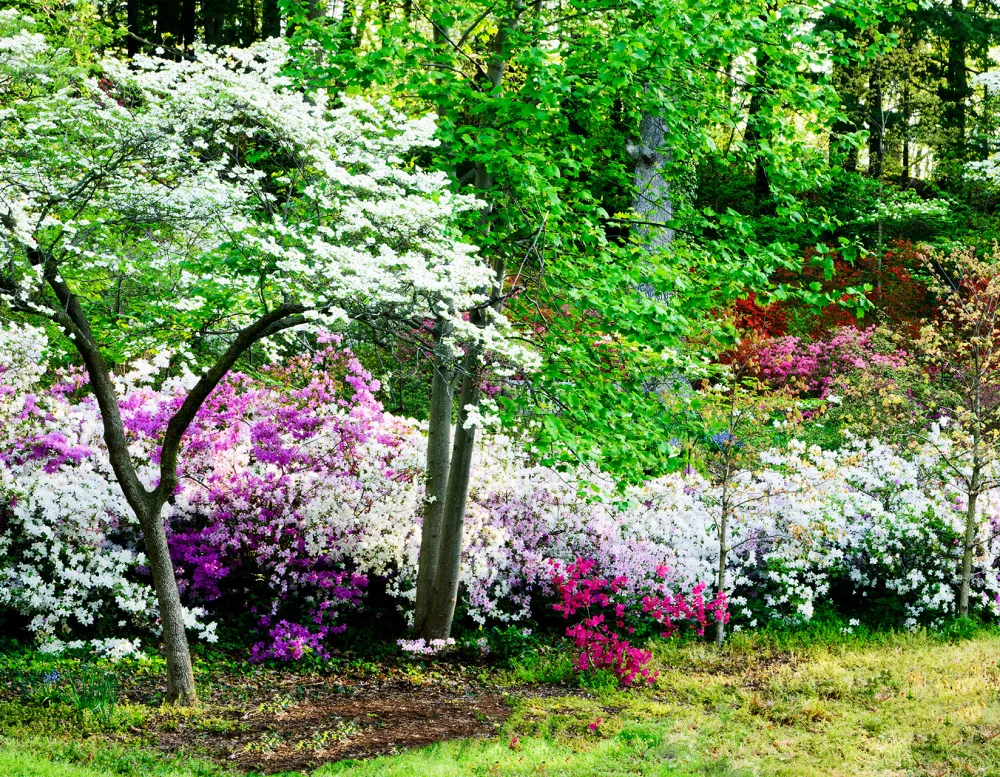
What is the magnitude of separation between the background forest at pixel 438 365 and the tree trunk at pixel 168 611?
27 mm

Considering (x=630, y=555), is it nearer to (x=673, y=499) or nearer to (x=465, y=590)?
(x=673, y=499)

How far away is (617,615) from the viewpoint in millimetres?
7574

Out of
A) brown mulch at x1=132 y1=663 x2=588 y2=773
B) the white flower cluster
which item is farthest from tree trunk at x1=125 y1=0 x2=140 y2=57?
brown mulch at x1=132 y1=663 x2=588 y2=773

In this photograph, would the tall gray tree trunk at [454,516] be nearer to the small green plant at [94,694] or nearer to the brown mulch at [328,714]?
the brown mulch at [328,714]

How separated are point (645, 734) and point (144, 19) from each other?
25.0 meters

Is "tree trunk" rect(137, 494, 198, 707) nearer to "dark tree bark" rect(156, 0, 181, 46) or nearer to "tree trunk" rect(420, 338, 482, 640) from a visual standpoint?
"tree trunk" rect(420, 338, 482, 640)

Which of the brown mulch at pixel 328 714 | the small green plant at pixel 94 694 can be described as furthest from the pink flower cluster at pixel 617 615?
the small green plant at pixel 94 694

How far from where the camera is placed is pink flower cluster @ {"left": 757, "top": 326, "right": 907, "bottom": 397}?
1363 centimetres

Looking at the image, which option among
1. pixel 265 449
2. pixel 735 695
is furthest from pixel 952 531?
pixel 265 449

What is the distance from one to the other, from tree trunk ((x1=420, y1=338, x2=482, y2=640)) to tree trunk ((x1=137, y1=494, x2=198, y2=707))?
228 centimetres

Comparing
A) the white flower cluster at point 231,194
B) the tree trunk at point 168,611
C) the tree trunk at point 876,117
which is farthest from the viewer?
the tree trunk at point 876,117

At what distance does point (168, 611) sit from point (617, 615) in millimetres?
3607

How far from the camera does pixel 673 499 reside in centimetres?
916

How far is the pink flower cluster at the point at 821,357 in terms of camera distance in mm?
13633
